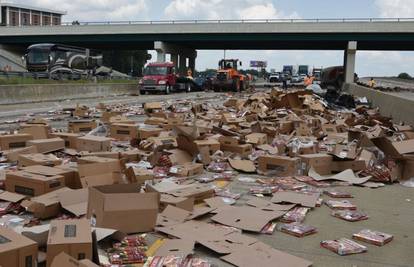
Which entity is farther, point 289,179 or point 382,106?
point 382,106

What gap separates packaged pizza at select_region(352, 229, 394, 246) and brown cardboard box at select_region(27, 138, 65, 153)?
5.99 m

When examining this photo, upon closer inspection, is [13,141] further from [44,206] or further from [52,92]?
[52,92]

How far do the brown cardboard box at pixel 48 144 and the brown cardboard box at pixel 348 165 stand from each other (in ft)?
16.5

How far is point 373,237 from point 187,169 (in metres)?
3.71

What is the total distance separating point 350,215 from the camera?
648 cm

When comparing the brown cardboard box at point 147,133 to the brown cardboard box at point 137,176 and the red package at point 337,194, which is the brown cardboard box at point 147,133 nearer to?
the brown cardboard box at point 137,176

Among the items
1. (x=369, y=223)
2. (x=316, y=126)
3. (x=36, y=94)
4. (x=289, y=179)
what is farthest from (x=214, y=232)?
(x=36, y=94)

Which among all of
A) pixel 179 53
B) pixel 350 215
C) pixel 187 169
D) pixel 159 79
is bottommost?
pixel 350 215

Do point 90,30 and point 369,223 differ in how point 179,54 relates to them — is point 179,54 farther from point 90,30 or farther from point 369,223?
point 369,223

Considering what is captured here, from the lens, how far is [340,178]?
336 inches

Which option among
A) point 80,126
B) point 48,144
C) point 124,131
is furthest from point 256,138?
point 48,144

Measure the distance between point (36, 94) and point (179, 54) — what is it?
43.7 m

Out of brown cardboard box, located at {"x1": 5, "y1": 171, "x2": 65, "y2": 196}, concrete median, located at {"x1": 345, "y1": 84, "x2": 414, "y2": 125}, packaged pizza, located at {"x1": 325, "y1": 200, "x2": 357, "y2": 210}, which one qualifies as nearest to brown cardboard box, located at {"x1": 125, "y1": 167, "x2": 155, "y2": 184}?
brown cardboard box, located at {"x1": 5, "y1": 171, "x2": 65, "y2": 196}

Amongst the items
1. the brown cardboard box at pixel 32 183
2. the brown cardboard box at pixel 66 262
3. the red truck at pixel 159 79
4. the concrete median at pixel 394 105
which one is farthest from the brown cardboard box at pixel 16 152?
the red truck at pixel 159 79
